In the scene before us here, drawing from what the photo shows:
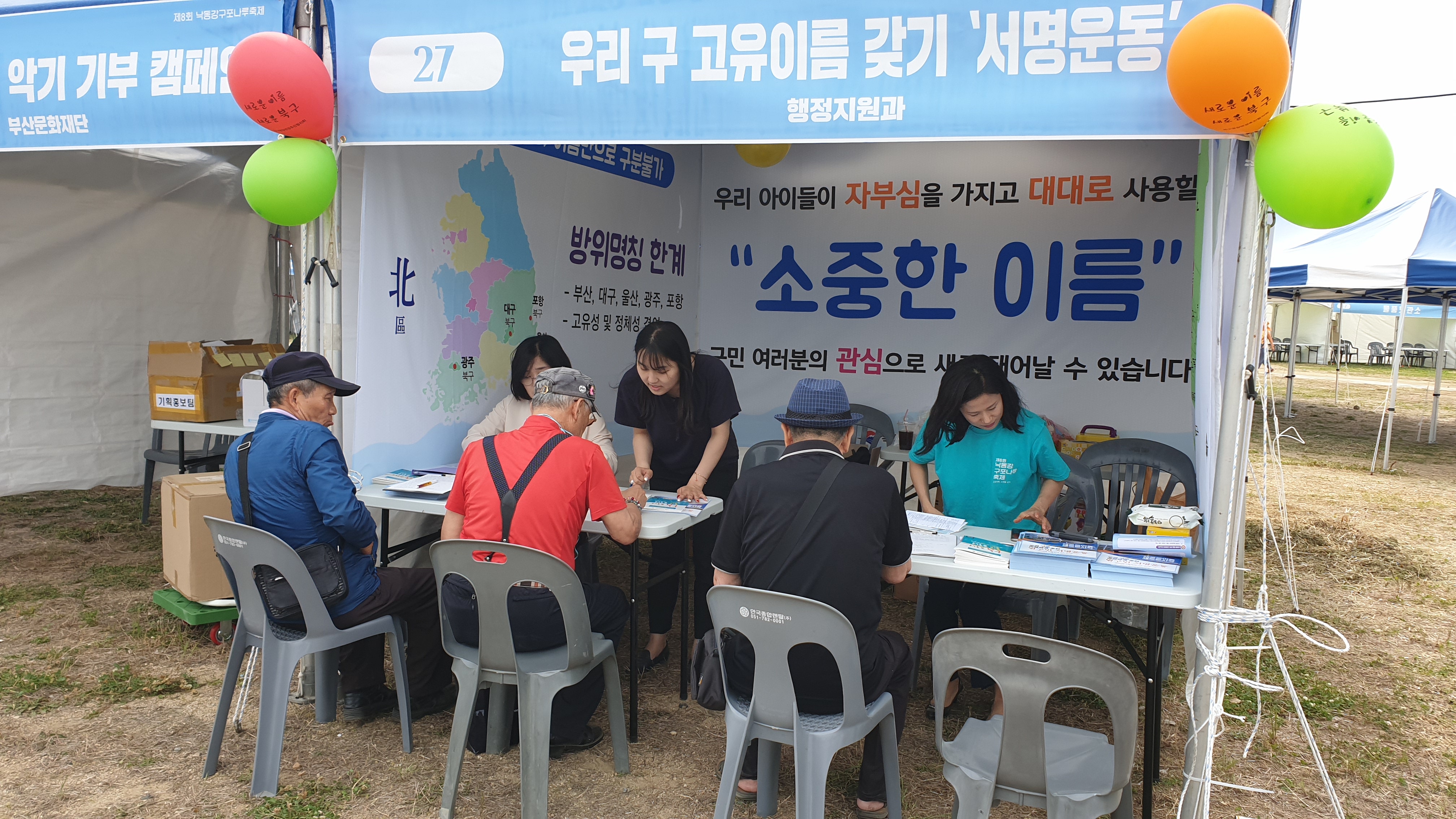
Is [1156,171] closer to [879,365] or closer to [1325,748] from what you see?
[879,365]

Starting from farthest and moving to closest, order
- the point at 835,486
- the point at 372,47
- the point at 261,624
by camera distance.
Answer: the point at 372,47, the point at 261,624, the point at 835,486

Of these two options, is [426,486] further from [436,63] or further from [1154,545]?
[1154,545]

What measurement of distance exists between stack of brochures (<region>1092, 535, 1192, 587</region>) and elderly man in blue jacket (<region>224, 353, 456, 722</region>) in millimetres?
1895

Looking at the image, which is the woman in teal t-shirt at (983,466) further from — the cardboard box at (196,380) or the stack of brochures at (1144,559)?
the cardboard box at (196,380)

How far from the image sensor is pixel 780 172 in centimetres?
528

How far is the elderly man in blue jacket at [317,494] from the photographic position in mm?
2449

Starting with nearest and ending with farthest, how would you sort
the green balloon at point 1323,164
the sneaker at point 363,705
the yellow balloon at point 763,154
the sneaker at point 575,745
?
the green balloon at point 1323,164, the sneaker at point 575,745, the sneaker at point 363,705, the yellow balloon at point 763,154

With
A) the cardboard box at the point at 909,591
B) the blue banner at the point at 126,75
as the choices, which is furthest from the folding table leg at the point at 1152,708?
the blue banner at the point at 126,75

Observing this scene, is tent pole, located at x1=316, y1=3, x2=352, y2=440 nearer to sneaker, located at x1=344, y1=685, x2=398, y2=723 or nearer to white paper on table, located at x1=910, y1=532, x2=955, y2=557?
sneaker, located at x1=344, y1=685, x2=398, y2=723

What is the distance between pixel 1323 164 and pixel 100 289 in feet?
21.4

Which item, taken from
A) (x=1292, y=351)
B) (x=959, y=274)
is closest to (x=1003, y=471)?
(x=959, y=274)

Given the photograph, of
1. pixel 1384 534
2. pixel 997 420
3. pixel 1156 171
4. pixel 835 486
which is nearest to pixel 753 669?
pixel 835 486

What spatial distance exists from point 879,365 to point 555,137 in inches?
117

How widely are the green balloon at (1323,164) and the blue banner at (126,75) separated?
2700 mm
